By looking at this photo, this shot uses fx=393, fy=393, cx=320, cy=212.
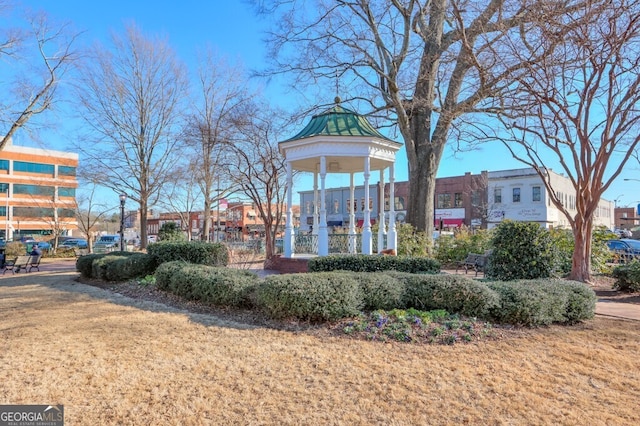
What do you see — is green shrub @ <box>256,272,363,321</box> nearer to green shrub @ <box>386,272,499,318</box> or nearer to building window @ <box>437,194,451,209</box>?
green shrub @ <box>386,272,499,318</box>

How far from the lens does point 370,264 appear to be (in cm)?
920

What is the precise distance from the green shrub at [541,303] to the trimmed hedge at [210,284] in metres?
4.12

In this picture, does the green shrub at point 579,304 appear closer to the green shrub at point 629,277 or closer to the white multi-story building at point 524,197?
the green shrub at point 629,277

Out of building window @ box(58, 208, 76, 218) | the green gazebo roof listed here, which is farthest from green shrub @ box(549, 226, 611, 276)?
building window @ box(58, 208, 76, 218)

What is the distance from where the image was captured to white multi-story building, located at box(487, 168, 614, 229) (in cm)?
3844

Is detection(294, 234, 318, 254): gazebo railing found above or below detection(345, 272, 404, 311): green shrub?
above

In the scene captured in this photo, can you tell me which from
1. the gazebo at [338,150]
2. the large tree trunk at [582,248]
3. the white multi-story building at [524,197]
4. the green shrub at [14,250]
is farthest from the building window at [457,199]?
the green shrub at [14,250]

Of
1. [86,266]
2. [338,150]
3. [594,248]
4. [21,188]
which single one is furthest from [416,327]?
[21,188]

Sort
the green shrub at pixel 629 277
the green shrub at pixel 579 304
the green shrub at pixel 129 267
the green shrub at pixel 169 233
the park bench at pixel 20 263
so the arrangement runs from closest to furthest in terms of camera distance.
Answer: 1. the green shrub at pixel 579 304
2. the green shrub at pixel 629 277
3. the green shrub at pixel 129 267
4. the park bench at pixel 20 263
5. the green shrub at pixel 169 233

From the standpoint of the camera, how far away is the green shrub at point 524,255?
8672 mm

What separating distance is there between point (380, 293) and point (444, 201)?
42234 millimetres

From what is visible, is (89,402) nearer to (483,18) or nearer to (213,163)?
(483,18)

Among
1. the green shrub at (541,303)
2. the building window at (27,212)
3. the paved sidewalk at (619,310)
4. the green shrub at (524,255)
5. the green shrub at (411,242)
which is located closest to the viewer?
the green shrub at (541,303)

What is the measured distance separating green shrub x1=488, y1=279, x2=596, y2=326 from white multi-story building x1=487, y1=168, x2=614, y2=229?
112ft
